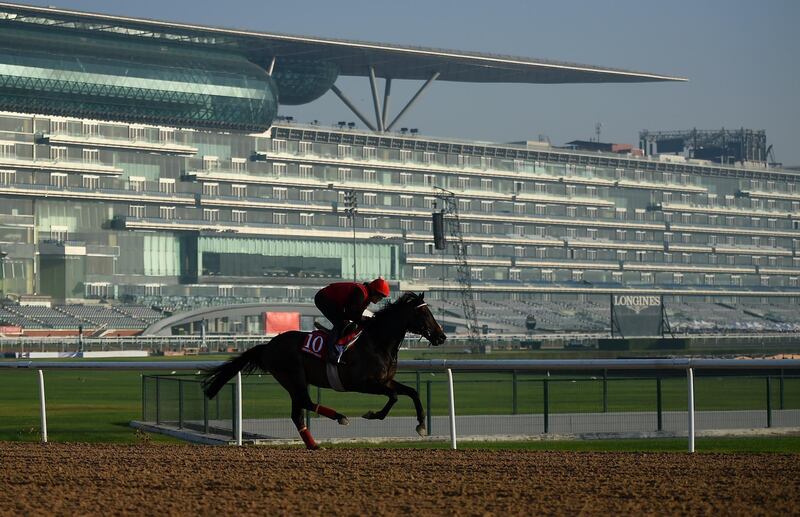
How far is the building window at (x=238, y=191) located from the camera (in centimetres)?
12112

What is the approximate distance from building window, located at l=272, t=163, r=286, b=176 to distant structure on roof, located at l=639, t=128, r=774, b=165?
195ft

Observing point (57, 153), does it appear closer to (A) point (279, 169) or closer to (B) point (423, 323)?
(A) point (279, 169)

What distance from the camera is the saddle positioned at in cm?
1691

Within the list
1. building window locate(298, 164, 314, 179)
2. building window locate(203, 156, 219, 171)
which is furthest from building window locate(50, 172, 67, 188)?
building window locate(298, 164, 314, 179)

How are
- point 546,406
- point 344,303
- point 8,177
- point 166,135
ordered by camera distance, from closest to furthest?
point 344,303
point 546,406
point 8,177
point 166,135

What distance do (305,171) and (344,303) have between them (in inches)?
4350

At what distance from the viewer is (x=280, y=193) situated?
4919 inches

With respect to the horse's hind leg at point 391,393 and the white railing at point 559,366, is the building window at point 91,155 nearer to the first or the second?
the white railing at point 559,366

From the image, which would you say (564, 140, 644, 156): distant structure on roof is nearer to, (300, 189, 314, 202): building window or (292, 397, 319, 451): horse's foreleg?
(300, 189, 314, 202): building window

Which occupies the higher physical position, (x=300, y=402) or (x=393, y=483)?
(x=300, y=402)

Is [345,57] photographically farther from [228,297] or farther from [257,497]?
[257,497]

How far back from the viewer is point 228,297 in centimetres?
11606

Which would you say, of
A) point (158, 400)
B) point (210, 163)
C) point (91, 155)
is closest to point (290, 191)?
point (210, 163)

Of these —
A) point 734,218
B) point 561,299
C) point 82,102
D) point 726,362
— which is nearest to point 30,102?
point 82,102
